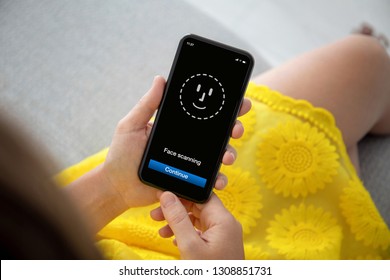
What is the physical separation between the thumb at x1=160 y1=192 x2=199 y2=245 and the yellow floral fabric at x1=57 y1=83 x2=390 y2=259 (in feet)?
0.29

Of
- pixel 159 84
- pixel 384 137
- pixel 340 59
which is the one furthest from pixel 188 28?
pixel 384 137

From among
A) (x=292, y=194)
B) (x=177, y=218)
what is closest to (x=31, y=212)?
(x=177, y=218)

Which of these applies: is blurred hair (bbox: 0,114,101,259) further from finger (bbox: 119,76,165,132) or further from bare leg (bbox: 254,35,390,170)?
bare leg (bbox: 254,35,390,170)

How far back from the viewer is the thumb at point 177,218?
17.3 inches

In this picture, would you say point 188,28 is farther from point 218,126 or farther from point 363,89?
point 363,89

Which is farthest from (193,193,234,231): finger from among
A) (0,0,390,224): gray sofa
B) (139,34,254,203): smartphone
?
(0,0,390,224): gray sofa

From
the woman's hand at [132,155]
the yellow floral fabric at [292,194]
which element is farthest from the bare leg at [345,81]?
the woman's hand at [132,155]

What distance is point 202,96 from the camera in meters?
0.44

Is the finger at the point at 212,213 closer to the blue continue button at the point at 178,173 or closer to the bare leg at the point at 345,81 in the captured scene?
the blue continue button at the point at 178,173

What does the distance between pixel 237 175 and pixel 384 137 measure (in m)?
0.32

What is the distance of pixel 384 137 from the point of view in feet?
2.41

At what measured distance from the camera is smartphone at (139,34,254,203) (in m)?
0.43

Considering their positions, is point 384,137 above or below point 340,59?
below
